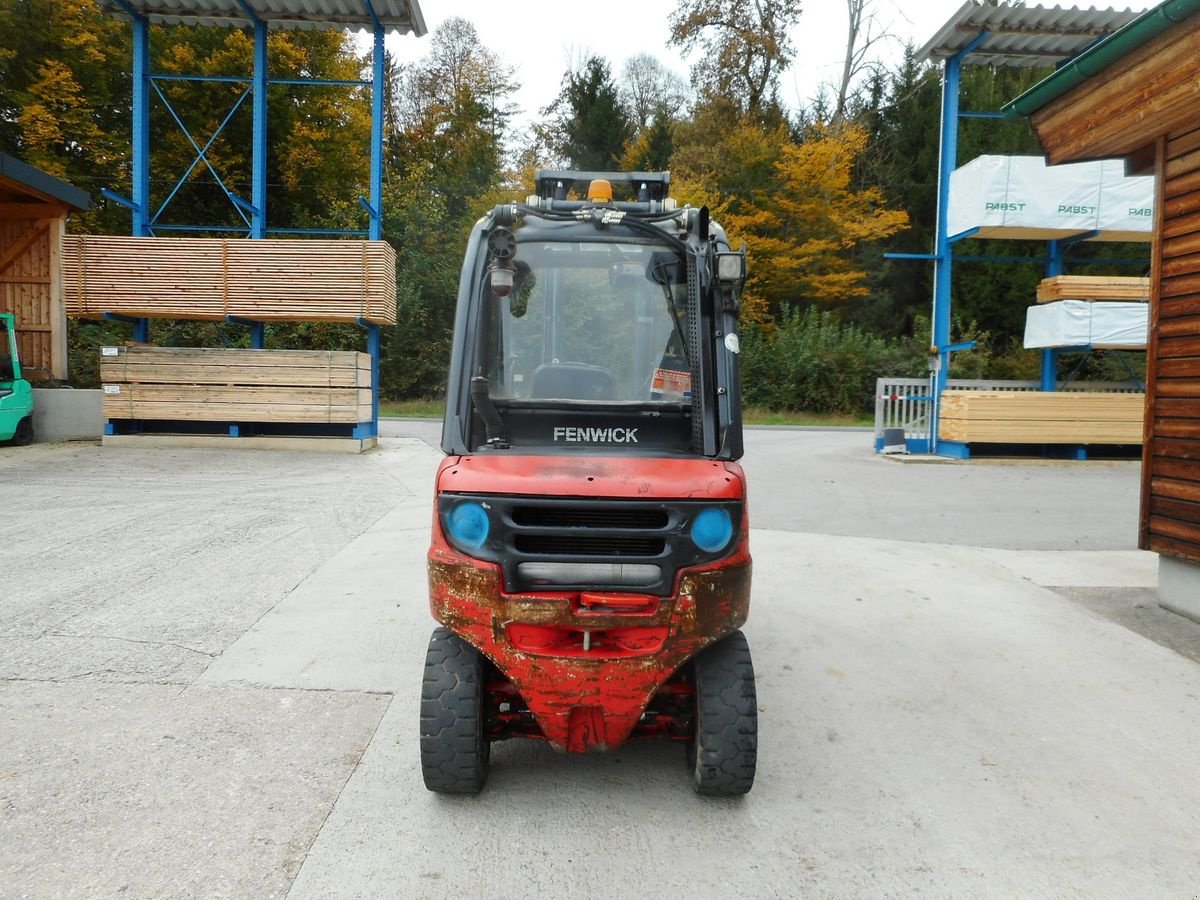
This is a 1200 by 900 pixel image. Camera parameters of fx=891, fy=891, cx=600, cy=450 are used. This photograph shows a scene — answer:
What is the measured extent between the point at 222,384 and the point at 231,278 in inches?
71.1

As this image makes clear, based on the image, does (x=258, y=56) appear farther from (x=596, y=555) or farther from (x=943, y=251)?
(x=596, y=555)

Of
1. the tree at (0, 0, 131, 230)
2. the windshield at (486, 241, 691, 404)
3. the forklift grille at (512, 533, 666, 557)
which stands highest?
the tree at (0, 0, 131, 230)

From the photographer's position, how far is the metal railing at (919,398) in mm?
17812

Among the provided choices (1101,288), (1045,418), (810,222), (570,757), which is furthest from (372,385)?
(810,222)

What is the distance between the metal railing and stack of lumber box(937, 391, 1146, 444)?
46.1 inches

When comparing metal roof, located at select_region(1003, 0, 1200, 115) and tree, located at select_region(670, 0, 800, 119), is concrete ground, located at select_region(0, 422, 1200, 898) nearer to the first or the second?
metal roof, located at select_region(1003, 0, 1200, 115)

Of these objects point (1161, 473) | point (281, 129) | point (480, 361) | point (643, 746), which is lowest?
point (643, 746)

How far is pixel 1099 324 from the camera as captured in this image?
16.0 m

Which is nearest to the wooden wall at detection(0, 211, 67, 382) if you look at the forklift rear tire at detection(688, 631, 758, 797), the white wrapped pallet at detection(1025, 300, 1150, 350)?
the forklift rear tire at detection(688, 631, 758, 797)

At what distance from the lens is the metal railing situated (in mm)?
17812

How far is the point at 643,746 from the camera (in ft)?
14.1

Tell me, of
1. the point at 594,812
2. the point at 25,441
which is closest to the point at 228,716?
the point at 594,812

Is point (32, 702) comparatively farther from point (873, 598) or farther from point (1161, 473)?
point (1161, 473)

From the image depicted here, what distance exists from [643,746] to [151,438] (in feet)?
44.4
